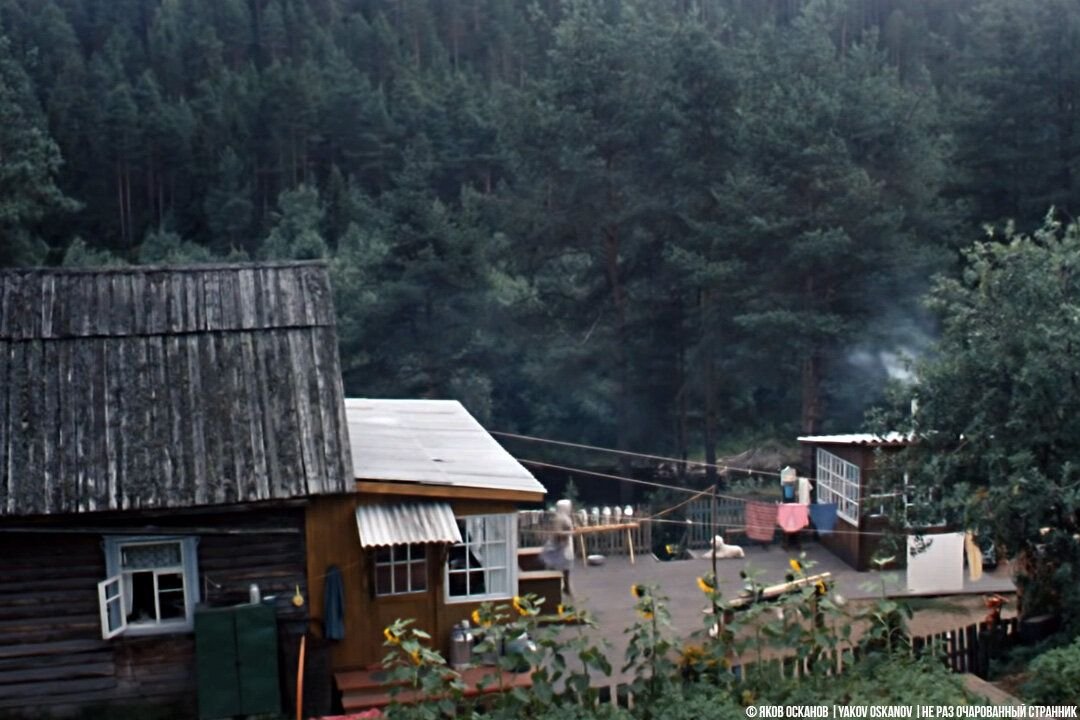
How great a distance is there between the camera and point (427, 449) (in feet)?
56.5

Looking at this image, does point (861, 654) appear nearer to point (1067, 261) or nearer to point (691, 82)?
point (1067, 261)

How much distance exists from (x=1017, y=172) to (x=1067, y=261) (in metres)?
18.7

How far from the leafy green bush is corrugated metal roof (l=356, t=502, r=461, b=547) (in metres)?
6.57

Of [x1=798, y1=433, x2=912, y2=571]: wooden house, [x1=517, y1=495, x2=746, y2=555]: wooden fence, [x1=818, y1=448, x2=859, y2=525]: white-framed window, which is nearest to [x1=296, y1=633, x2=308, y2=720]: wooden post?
[x1=517, y1=495, x2=746, y2=555]: wooden fence

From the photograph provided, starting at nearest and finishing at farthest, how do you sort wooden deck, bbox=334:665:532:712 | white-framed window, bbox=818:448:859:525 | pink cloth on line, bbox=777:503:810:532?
wooden deck, bbox=334:665:532:712 → pink cloth on line, bbox=777:503:810:532 → white-framed window, bbox=818:448:859:525

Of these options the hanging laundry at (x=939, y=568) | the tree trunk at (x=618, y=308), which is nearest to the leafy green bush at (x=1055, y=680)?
the hanging laundry at (x=939, y=568)

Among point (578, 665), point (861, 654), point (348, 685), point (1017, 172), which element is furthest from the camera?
point (1017, 172)

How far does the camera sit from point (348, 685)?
14.5m

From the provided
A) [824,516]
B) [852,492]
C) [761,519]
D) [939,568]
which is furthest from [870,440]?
[761,519]

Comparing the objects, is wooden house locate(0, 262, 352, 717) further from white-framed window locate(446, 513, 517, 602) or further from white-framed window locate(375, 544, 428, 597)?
white-framed window locate(446, 513, 517, 602)

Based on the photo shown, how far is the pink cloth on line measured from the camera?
20766 mm

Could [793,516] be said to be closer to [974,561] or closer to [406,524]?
[974,561]

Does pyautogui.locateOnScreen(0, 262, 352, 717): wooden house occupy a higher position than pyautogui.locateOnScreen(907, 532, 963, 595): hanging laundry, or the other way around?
pyautogui.locateOnScreen(0, 262, 352, 717): wooden house

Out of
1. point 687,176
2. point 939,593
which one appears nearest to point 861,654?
point 939,593
